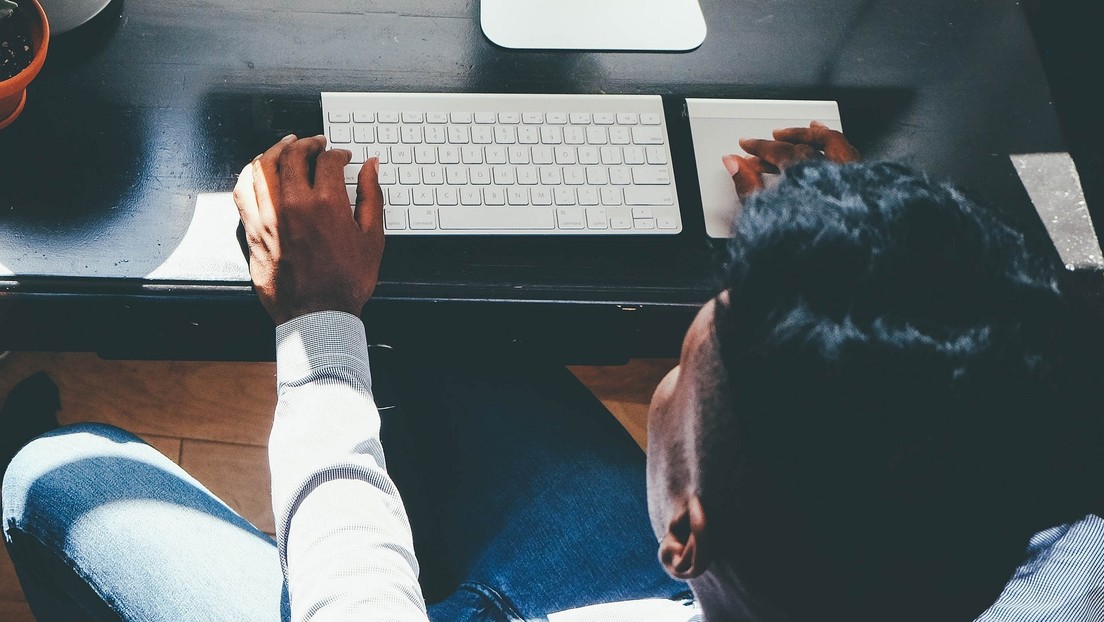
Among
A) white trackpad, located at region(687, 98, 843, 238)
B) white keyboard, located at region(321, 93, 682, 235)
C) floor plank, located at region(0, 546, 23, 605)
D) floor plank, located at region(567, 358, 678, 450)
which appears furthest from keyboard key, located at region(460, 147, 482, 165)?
floor plank, located at region(0, 546, 23, 605)

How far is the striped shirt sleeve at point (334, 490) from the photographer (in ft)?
2.28

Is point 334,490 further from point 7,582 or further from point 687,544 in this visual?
point 7,582

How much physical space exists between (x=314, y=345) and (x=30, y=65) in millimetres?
355

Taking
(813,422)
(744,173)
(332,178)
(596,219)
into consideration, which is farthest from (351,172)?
(813,422)

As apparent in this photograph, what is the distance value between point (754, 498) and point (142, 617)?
59cm

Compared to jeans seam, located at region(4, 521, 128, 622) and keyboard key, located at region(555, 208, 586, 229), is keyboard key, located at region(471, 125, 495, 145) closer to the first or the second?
keyboard key, located at region(555, 208, 586, 229)

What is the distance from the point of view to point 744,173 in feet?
2.92

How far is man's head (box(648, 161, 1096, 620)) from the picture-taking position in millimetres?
488

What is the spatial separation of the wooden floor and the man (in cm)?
52

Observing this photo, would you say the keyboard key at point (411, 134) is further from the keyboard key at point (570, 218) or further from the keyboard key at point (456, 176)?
the keyboard key at point (570, 218)

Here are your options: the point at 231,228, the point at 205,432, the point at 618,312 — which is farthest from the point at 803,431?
the point at 205,432

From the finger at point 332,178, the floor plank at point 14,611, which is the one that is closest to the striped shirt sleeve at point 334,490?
the finger at point 332,178

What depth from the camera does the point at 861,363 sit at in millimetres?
488

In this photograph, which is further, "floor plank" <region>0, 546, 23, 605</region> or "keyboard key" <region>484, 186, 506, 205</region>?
"floor plank" <region>0, 546, 23, 605</region>
